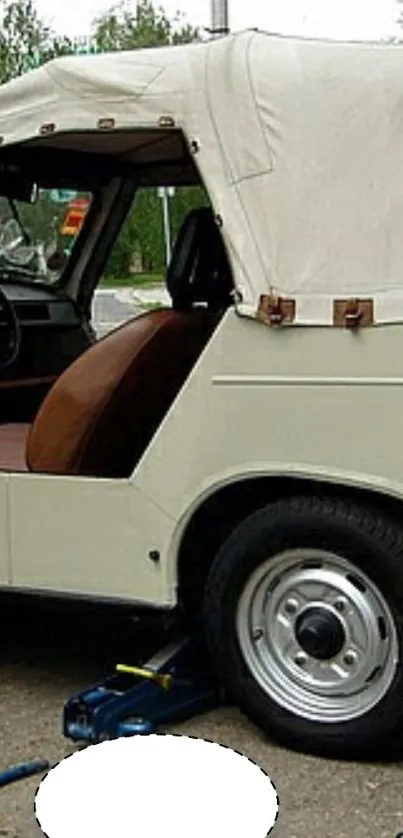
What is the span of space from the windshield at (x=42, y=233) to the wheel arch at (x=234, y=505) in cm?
249

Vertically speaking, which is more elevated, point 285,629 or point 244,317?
point 244,317

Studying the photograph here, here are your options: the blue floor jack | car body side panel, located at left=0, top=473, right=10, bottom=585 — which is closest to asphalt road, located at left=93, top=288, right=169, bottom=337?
car body side panel, located at left=0, top=473, right=10, bottom=585

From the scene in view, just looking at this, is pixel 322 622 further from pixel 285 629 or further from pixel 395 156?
pixel 395 156

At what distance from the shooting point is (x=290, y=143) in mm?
4094

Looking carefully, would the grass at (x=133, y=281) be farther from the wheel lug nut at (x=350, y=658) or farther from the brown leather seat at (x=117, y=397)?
the wheel lug nut at (x=350, y=658)

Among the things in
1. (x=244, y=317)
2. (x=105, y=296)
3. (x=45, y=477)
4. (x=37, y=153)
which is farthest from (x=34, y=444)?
(x=105, y=296)

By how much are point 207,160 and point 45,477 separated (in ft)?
3.96

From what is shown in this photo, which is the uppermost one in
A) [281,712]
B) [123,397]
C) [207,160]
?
[207,160]

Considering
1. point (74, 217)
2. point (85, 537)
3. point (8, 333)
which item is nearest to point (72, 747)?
point (85, 537)

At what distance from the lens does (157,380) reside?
4777 mm

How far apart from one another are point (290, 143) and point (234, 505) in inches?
46.0

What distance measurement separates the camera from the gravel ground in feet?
12.3

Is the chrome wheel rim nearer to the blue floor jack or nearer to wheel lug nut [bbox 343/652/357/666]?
wheel lug nut [bbox 343/652/357/666]

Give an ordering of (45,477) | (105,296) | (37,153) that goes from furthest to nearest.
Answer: (105,296)
(37,153)
(45,477)
